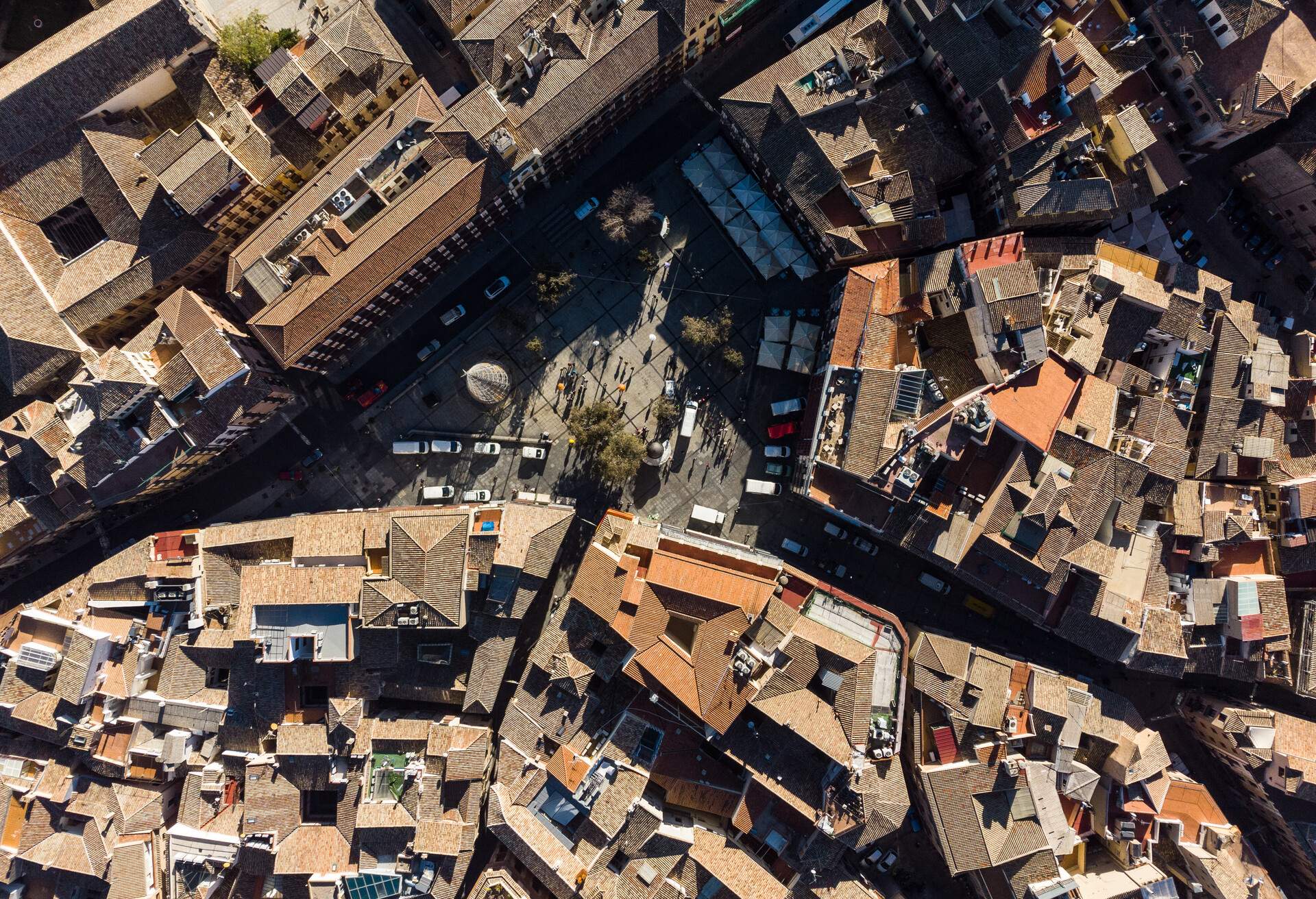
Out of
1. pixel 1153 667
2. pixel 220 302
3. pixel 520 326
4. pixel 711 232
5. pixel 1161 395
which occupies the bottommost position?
pixel 1153 667

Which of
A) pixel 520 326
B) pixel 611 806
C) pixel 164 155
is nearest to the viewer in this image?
pixel 164 155

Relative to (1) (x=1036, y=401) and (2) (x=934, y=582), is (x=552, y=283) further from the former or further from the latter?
(2) (x=934, y=582)

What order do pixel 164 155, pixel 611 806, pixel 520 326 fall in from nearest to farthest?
pixel 164 155
pixel 611 806
pixel 520 326

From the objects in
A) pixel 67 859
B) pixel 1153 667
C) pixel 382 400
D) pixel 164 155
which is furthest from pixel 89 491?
pixel 1153 667

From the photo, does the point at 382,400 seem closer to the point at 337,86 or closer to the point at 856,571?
the point at 337,86

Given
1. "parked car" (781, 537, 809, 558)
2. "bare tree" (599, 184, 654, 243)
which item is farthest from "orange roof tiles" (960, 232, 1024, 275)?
"parked car" (781, 537, 809, 558)

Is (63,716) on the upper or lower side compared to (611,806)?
upper

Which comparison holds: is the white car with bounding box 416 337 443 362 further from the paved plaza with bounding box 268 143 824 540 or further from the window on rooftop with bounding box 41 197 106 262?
the window on rooftop with bounding box 41 197 106 262

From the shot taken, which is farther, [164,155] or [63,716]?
[63,716]
